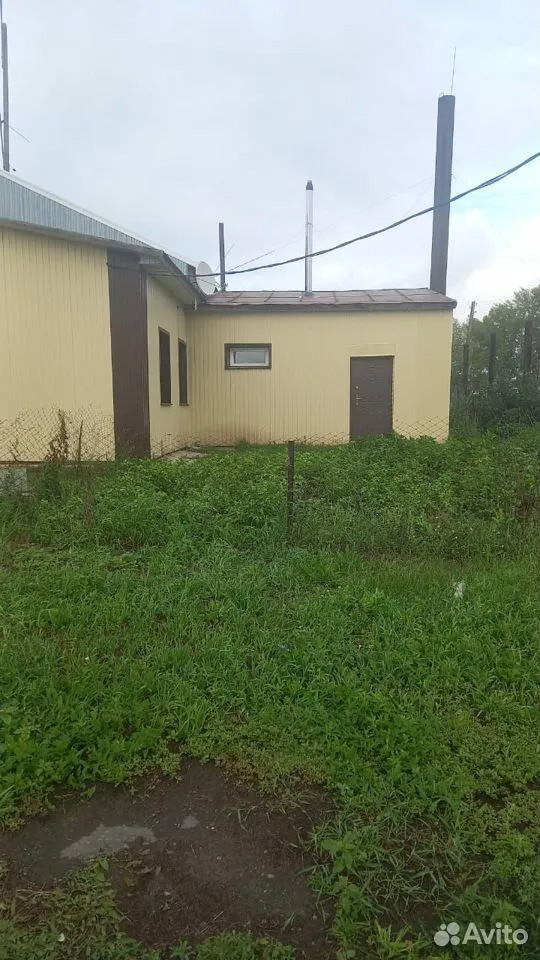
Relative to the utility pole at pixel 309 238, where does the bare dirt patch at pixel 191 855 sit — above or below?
below

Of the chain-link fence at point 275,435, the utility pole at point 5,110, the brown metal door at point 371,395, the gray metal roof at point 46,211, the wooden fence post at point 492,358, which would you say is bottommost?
the chain-link fence at point 275,435

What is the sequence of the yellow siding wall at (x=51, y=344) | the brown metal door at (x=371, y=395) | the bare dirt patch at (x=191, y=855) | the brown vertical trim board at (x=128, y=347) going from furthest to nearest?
A: 1. the brown metal door at (x=371, y=395)
2. the brown vertical trim board at (x=128, y=347)
3. the yellow siding wall at (x=51, y=344)
4. the bare dirt patch at (x=191, y=855)

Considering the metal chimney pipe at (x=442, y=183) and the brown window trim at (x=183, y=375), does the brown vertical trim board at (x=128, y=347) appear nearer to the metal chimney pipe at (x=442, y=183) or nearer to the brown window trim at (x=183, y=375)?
the brown window trim at (x=183, y=375)

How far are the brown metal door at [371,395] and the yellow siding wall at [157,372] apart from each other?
3348 mm

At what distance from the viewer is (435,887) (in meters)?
1.65

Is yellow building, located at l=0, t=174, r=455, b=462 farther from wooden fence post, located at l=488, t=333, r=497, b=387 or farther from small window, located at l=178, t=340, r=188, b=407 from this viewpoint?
wooden fence post, located at l=488, t=333, r=497, b=387

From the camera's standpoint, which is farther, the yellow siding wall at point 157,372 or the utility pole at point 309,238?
the utility pole at point 309,238

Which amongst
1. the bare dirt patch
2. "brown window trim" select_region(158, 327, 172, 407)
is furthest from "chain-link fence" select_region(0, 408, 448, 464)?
the bare dirt patch

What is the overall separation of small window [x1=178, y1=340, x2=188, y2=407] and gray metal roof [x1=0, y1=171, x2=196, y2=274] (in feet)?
16.8

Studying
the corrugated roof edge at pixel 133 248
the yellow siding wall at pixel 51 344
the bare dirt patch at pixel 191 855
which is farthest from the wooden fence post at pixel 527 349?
the bare dirt patch at pixel 191 855

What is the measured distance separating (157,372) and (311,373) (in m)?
3.61

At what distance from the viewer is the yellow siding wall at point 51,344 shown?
7.85m

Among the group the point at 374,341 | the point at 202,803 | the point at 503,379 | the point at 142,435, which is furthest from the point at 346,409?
the point at 202,803

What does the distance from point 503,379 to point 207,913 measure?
1196cm
